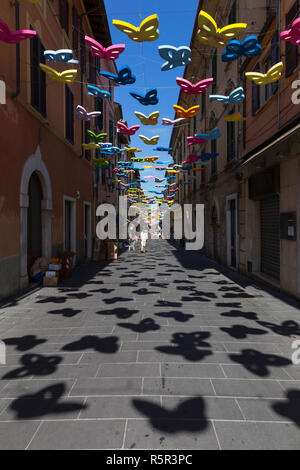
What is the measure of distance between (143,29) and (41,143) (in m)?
5.14

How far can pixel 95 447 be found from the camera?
2.27m

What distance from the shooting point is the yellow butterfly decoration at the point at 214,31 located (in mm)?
5082

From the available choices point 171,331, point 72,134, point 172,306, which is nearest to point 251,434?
point 171,331

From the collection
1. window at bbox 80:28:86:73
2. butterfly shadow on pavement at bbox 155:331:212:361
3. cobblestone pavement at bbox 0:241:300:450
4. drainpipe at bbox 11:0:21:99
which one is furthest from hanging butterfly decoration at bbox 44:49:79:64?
window at bbox 80:28:86:73

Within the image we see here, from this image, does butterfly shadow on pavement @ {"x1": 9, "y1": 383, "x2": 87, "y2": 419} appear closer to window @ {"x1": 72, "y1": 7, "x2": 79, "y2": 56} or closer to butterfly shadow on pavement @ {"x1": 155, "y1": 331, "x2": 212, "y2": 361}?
butterfly shadow on pavement @ {"x1": 155, "y1": 331, "x2": 212, "y2": 361}

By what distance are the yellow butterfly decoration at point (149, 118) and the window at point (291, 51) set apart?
348 centimetres

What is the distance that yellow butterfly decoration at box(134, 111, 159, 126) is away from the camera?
8.58m

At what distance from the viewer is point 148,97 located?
7.45 meters

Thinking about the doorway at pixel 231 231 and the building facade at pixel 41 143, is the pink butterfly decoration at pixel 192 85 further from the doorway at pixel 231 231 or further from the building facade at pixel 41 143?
the doorway at pixel 231 231

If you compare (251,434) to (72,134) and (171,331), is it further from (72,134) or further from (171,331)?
(72,134)

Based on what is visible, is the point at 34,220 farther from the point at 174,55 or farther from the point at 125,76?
the point at 174,55

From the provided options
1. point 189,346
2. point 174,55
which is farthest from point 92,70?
point 189,346

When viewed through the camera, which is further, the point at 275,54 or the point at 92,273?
the point at 92,273

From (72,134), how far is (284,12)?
8454 millimetres
